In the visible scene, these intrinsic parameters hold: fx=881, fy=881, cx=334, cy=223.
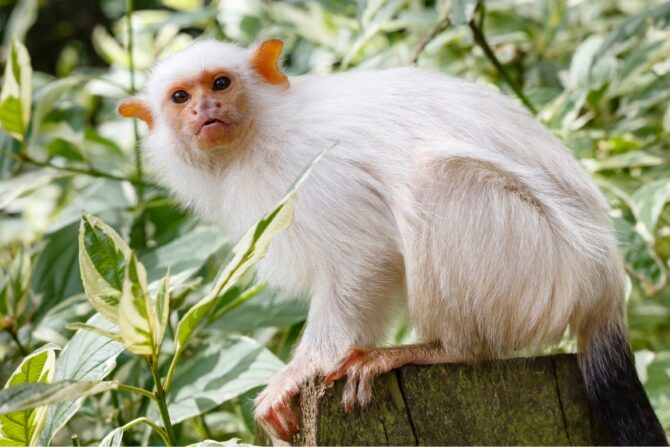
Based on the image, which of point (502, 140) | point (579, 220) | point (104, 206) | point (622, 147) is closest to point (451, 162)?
point (502, 140)

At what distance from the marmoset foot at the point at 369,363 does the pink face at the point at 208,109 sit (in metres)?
0.86

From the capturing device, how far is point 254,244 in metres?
1.79

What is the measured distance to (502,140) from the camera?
2.67 m

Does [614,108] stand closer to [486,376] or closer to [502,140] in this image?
[502,140]

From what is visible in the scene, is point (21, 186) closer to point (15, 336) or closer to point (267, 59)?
point (15, 336)

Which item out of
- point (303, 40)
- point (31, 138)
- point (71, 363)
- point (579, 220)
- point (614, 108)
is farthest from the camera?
point (303, 40)

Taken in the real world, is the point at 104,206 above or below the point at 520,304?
below

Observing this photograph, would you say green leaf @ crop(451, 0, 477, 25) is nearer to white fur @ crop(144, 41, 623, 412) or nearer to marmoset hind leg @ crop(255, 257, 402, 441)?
white fur @ crop(144, 41, 623, 412)

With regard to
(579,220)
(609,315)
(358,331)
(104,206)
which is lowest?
(104,206)

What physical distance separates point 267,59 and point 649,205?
1504 millimetres

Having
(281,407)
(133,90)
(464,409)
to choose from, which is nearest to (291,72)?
(133,90)

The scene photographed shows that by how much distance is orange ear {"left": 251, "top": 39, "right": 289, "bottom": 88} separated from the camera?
3094 millimetres

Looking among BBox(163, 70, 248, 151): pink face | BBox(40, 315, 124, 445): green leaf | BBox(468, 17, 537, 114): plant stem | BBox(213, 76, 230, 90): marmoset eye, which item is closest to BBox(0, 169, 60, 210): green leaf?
BBox(163, 70, 248, 151): pink face

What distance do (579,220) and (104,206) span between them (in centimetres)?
215
